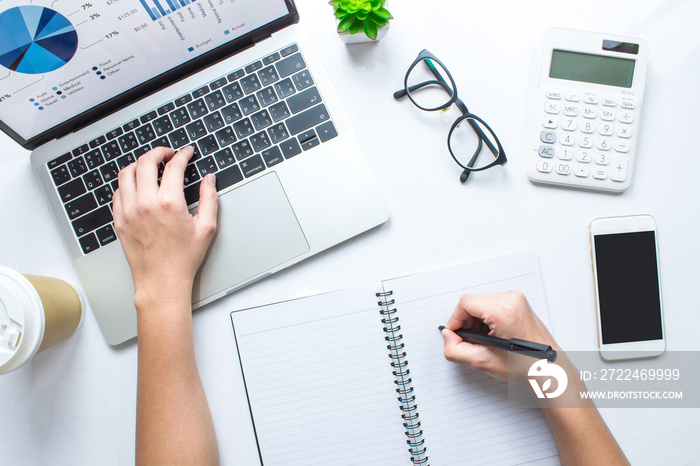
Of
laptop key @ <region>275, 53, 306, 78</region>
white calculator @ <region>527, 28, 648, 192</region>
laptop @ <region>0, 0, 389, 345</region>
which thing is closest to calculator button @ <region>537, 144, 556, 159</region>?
Result: white calculator @ <region>527, 28, 648, 192</region>

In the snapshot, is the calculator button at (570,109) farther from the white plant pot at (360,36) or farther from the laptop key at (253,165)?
the laptop key at (253,165)

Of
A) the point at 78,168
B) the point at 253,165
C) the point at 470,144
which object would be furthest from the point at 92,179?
the point at 470,144

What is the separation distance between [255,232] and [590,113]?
1.77 ft

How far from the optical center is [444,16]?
0.77 m

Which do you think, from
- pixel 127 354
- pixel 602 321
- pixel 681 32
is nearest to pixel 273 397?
pixel 127 354

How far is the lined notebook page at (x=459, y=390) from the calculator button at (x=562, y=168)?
0.51 ft

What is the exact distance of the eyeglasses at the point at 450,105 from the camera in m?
0.74

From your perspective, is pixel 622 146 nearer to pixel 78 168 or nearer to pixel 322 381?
pixel 322 381

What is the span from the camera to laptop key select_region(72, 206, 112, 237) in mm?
716

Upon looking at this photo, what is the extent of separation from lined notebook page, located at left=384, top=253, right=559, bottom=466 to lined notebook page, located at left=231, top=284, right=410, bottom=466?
0.05 metres

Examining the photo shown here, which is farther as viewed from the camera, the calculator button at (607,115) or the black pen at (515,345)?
the calculator button at (607,115)

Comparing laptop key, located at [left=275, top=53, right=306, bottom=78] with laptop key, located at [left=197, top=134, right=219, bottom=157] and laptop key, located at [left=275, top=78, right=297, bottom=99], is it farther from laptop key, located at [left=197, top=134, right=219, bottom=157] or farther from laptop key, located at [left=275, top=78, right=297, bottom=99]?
laptop key, located at [left=197, top=134, right=219, bottom=157]

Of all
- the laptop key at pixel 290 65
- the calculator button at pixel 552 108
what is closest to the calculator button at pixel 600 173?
the calculator button at pixel 552 108

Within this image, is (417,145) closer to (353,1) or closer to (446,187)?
(446,187)
